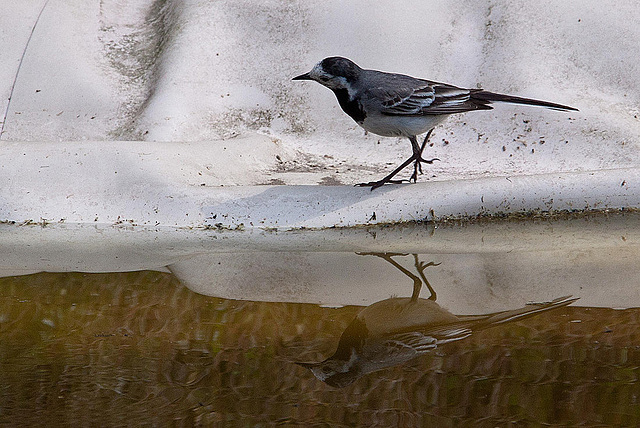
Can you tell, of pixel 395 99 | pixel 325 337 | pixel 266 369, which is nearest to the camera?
pixel 266 369

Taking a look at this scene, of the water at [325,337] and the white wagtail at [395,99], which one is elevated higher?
the white wagtail at [395,99]

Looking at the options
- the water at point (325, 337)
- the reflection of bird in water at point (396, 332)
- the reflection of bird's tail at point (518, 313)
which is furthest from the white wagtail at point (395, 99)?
the reflection of bird's tail at point (518, 313)

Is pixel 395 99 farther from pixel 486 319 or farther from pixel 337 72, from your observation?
pixel 486 319

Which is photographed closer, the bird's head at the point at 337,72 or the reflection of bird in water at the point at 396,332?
the reflection of bird in water at the point at 396,332

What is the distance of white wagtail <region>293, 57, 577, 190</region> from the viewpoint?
15.0ft

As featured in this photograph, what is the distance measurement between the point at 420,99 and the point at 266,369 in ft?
7.07

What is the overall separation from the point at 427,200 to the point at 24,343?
2500 mm

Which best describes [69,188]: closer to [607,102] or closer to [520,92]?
[520,92]

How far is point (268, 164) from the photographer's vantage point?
6.20 m

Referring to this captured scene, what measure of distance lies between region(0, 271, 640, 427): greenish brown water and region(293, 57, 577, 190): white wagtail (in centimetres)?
139

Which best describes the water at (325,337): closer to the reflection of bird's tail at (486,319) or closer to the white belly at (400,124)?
the reflection of bird's tail at (486,319)

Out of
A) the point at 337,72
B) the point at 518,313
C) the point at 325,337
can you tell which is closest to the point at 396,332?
the point at 325,337

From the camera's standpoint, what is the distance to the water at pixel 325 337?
2805mm

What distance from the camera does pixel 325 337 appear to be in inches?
135
